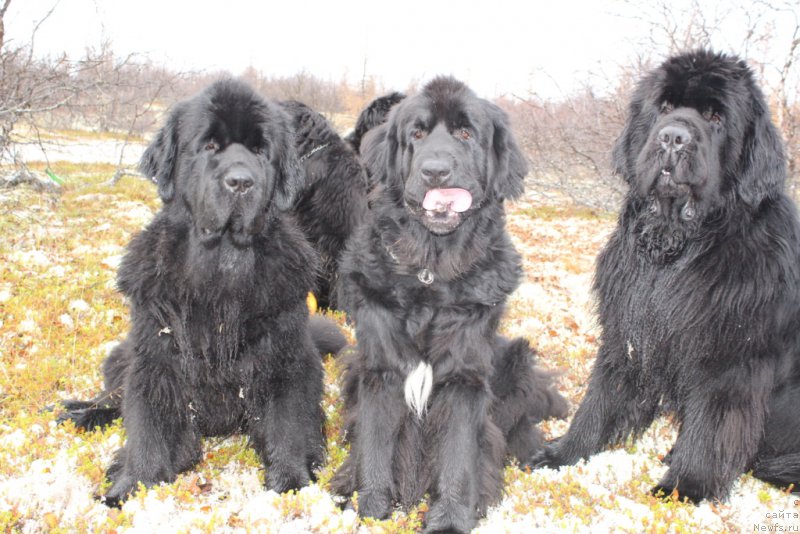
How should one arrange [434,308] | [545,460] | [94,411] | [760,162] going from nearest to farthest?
[434,308] < [760,162] < [545,460] < [94,411]

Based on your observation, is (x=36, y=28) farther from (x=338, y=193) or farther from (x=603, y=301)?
(x=603, y=301)

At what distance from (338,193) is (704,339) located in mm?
3225

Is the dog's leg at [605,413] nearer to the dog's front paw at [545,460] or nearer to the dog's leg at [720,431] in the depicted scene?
the dog's front paw at [545,460]

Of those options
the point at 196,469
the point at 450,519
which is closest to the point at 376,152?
the point at 450,519

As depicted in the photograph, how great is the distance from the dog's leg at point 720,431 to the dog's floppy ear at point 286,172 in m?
2.10

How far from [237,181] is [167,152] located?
1.53 ft

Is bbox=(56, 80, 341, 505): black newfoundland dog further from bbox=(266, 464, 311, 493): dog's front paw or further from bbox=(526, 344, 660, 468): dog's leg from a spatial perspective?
bbox=(526, 344, 660, 468): dog's leg

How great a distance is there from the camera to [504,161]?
116 inches

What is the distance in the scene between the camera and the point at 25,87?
799 cm

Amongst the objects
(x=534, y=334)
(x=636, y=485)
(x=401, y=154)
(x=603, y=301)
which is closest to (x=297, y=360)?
(x=401, y=154)

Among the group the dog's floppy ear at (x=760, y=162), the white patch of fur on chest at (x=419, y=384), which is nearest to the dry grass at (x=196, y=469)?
the white patch of fur on chest at (x=419, y=384)

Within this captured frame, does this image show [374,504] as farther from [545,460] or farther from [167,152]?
[167,152]

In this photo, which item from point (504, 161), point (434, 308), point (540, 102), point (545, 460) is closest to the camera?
point (434, 308)

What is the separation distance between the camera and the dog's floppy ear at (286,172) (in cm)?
304
